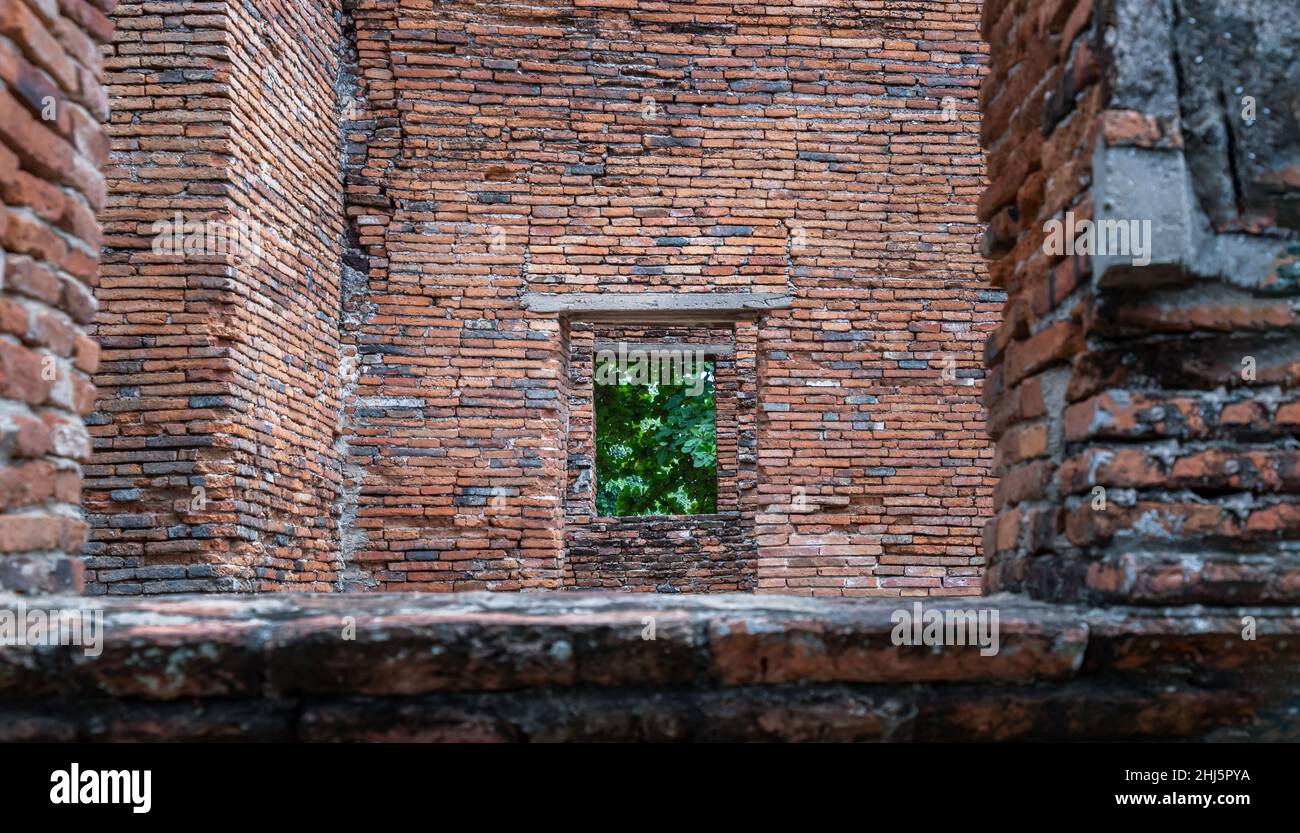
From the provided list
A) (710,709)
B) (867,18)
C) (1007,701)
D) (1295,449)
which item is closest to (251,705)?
(710,709)

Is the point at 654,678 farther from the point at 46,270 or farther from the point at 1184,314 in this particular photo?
the point at 46,270

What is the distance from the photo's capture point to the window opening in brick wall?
56.1 ft

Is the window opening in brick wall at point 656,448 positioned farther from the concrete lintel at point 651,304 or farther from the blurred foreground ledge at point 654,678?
the blurred foreground ledge at point 654,678

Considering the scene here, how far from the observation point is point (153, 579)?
20.3ft

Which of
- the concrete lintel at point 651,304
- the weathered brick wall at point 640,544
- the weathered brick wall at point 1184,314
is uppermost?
the concrete lintel at point 651,304

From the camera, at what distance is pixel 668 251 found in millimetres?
→ 8078

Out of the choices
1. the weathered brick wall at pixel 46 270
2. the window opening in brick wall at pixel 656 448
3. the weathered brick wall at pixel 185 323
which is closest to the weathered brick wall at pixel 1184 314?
the weathered brick wall at pixel 46 270

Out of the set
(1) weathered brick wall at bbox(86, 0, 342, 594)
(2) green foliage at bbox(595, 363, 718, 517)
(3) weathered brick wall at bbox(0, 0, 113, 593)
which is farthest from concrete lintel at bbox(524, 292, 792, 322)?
(2) green foliage at bbox(595, 363, 718, 517)

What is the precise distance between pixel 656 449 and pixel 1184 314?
15.2m

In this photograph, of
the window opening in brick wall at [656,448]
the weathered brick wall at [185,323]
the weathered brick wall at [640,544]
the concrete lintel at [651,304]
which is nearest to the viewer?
the weathered brick wall at [185,323]

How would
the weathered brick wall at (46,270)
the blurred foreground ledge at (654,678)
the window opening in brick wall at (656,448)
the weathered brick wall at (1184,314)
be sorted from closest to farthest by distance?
the blurred foreground ledge at (654,678) < the weathered brick wall at (1184,314) < the weathered brick wall at (46,270) < the window opening in brick wall at (656,448)

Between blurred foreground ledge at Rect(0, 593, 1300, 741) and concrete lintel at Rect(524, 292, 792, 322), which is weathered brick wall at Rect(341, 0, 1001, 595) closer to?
concrete lintel at Rect(524, 292, 792, 322)

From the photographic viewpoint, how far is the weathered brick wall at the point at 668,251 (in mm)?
7832

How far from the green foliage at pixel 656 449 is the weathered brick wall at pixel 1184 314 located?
14627 millimetres
